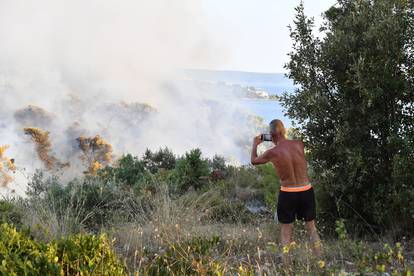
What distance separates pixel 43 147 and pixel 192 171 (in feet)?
85.2

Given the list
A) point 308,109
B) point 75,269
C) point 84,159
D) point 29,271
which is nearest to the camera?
point 29,271

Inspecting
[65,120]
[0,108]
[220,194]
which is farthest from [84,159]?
[220,194]

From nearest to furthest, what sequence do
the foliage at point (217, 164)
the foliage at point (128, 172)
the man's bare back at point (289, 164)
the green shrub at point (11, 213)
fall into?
the man's bare back at point (289, 164), the green shrub at point (11, 213), the foliage at point (128, 172), the foliage at point (217, 164)

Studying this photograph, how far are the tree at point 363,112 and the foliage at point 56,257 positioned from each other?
11.6 feet

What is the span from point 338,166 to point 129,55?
190 ft

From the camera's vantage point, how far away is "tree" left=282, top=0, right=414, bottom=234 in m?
5.90

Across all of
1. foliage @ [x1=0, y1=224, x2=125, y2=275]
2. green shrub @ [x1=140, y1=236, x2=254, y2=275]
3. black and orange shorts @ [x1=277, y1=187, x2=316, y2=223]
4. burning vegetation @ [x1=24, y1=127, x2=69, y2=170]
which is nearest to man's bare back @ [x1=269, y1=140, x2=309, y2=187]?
black and orange shorts @ [x1=277, y1=187, x2=316, y2=223]

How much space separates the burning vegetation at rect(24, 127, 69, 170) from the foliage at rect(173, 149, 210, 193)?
79.2ft

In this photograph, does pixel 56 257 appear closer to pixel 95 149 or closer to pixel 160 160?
pixel 160 160

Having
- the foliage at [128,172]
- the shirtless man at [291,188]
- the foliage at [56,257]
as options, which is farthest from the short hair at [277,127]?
the foliage at [128,172]

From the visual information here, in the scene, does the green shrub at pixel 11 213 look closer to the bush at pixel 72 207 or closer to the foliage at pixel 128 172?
the bush at pixel 72 207

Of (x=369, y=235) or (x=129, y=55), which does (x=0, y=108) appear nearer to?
(x=129, y=55)

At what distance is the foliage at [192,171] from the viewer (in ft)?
39.2

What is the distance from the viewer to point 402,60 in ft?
20.0
